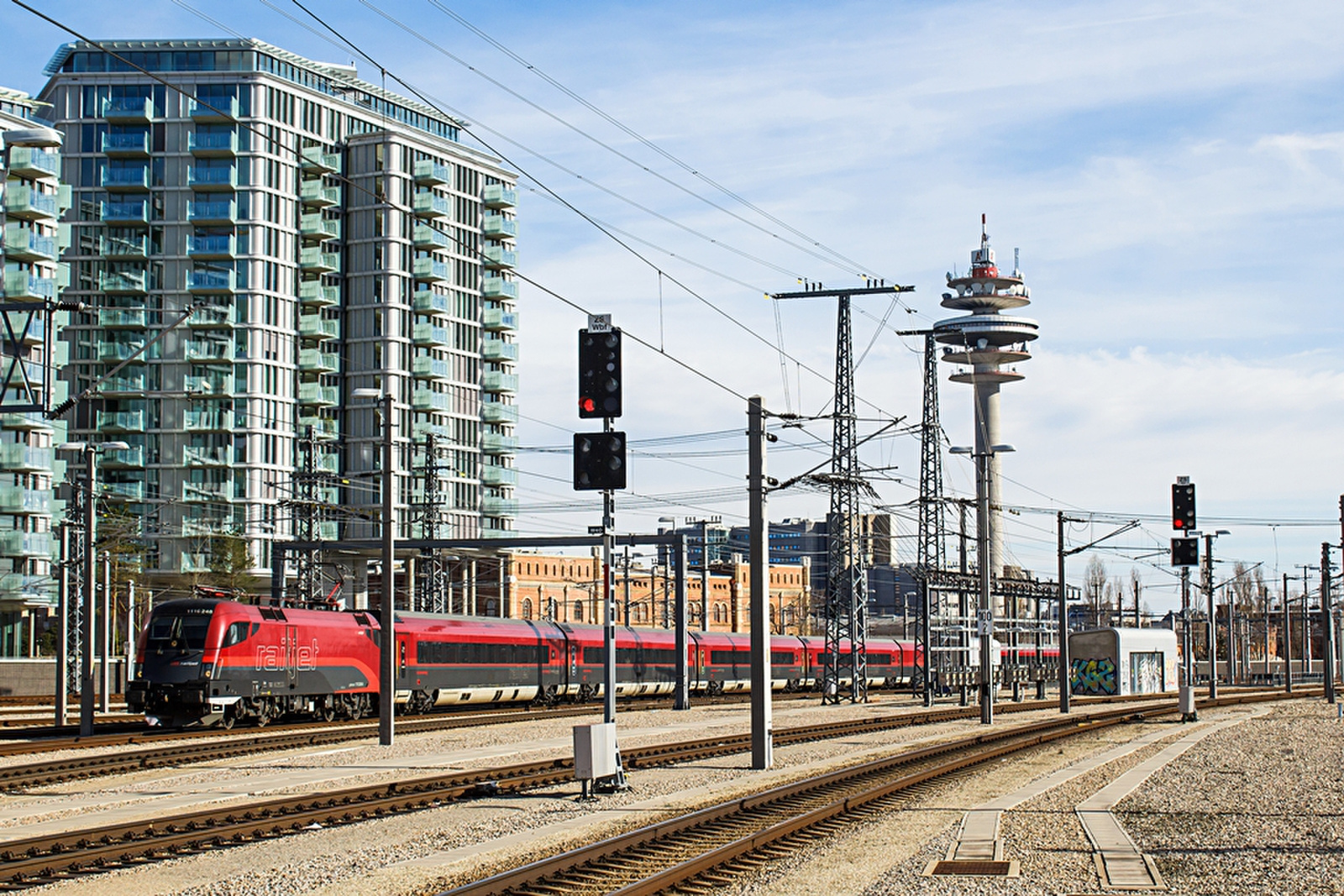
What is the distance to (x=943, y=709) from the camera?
57.6m

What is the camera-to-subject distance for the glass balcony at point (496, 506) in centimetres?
12494

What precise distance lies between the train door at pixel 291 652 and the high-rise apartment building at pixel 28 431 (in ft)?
161

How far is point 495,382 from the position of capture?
12656 centimetres

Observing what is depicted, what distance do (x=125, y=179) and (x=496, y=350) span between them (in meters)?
32.0

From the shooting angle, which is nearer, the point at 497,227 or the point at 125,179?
the point at 125,179

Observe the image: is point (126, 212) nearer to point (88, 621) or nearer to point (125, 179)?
point (125, 179)

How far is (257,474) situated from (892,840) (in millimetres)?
95291

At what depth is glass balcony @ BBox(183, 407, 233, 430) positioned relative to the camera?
107 m

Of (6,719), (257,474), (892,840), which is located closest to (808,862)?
(892,840)

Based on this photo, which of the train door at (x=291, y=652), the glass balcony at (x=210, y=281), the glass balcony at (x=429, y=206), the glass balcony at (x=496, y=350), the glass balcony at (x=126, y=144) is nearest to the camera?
the train door at (x=291, y=652)

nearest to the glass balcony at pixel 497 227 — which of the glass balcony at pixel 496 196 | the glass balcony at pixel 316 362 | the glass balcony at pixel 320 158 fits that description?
the glass balcony at pixel 496 196

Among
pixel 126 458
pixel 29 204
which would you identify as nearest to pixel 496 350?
pixel 126 458

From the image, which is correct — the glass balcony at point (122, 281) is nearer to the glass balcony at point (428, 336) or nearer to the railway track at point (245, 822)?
the glass balcony at point (428, 336)

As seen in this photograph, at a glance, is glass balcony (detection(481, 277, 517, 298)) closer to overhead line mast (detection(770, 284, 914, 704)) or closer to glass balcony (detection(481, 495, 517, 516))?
glass balcony (detection(481, 495, 517, 516))
